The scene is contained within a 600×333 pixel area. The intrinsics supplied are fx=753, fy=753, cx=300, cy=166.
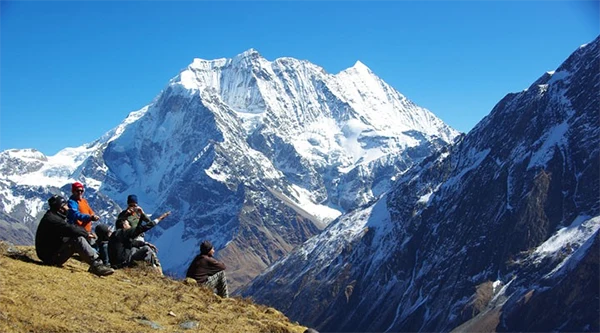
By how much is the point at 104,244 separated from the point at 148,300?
16.3ft

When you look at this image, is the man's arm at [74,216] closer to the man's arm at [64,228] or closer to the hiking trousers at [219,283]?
the man's arm at [64,228]

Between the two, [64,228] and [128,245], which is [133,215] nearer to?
[128,245]

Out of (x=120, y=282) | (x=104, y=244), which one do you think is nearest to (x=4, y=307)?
(x=120, y=282)

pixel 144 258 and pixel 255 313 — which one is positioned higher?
pixel 144 258

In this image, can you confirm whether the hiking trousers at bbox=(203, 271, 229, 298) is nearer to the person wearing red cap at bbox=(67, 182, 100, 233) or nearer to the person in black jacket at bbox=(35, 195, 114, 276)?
the person in black jacket at bbox=(35, 195, 114, 276)

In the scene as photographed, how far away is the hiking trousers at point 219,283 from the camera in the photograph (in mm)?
29219

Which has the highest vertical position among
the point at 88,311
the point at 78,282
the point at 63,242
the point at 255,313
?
the point at 63,242

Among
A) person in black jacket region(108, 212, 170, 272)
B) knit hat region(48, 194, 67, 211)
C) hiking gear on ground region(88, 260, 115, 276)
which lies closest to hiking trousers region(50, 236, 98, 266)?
hiking gear on ground region(88, 260, 115, 276)

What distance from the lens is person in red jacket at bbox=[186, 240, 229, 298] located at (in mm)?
29312

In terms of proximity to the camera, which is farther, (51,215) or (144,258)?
(144,258)

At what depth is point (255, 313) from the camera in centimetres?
2627

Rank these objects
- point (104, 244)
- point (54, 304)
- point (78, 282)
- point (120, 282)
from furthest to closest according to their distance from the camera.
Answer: point (104, 244)
point (120, 282)
point (78, 282)
point (54, 304)

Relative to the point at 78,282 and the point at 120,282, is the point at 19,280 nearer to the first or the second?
the point at 78,282

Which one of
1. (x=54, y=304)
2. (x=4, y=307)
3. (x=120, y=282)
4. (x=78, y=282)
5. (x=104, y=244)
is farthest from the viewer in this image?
(x=104, y=244)
